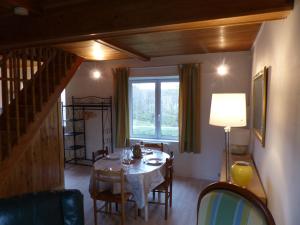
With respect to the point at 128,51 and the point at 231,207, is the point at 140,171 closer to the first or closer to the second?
the point at 231,207

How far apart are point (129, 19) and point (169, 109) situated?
120 inches

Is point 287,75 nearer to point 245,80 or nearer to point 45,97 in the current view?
point 245,80

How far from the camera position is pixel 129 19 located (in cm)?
216

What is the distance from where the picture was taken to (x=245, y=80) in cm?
430

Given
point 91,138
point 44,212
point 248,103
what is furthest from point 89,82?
point 44,212

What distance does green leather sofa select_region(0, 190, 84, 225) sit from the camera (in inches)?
64.9

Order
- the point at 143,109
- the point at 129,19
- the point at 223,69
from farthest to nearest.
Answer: the point at 143,109 < the point at 223,69 < the point at 129,19

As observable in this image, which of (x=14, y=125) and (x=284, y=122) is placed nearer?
(x=284, y=122)

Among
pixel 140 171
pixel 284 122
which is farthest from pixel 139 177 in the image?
pixel 284 122

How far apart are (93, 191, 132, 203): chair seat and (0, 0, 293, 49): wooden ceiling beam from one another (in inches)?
71.4

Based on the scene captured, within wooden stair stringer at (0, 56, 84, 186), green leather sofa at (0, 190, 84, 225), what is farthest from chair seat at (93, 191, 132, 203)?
wooden stair stringer at (0, 56, 84, 186)

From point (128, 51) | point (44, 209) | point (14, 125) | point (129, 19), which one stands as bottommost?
point (44, 209)

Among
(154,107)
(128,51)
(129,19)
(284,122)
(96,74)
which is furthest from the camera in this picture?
(96,74)

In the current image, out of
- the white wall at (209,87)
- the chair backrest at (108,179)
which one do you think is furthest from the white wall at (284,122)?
the white wall at (209,87)
